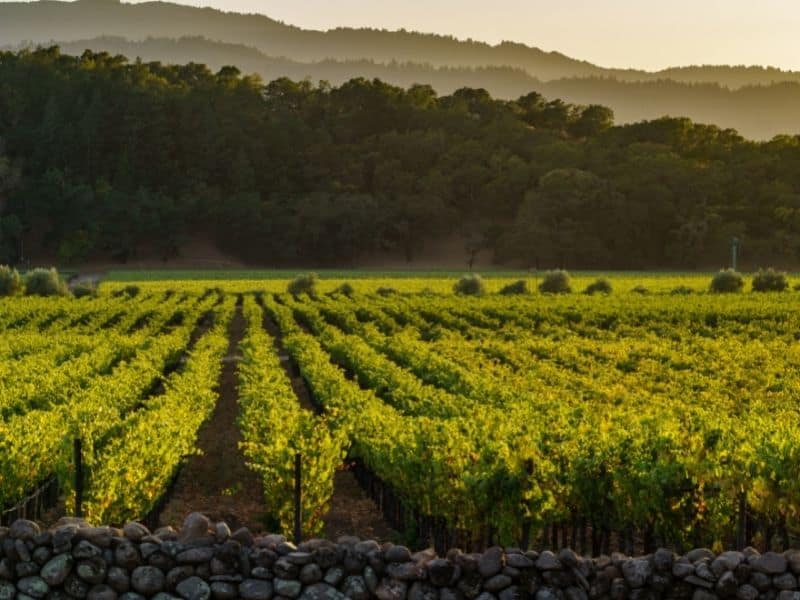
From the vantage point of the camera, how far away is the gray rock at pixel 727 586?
8.59 metres

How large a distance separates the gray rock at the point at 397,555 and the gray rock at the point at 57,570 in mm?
2826

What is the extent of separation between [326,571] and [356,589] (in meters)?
0.32

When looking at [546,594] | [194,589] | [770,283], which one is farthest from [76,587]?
[770,283]

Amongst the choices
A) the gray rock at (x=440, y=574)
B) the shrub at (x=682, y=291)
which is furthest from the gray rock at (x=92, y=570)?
the shrub at (x=682, y=291)

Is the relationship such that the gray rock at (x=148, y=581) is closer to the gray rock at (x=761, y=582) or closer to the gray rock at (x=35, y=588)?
the gray rock at (x=35, y=588)

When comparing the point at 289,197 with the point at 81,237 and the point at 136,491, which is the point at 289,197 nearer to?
the point at 81,237

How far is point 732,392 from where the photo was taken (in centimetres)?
2050

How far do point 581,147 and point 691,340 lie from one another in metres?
99.3

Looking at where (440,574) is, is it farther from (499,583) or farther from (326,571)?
(326,571)

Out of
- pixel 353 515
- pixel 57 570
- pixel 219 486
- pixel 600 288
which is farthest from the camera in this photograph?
pixel 600 288

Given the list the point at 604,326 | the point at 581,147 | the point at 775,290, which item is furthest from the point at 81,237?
the point at 604,326

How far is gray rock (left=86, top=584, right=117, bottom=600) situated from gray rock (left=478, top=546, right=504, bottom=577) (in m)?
3.24

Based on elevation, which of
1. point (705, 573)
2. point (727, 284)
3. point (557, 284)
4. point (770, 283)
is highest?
point (705, 573)

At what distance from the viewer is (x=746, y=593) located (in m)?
8.60
